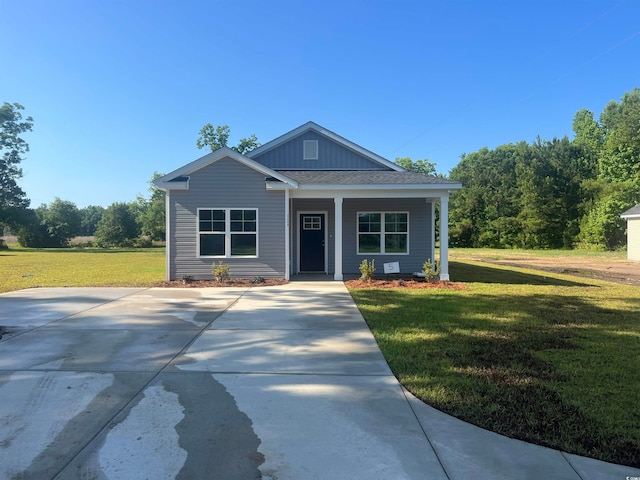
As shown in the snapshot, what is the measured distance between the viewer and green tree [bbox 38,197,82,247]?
52.3m

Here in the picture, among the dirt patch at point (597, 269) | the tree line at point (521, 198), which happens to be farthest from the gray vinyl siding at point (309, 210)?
the tree line at point (521, 198)

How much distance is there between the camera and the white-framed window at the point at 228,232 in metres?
12.9

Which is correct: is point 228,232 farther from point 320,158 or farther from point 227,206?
point 320,158

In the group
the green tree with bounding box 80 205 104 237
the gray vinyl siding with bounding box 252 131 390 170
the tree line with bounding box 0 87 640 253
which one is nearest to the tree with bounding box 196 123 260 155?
the tree line with bounding box 0 87 640 253

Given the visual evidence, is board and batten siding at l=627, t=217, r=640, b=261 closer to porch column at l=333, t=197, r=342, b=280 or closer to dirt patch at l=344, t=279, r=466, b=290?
dirt patch at l=344, t=279, r=466, b=290

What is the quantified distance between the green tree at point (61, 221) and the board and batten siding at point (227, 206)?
4827 cm

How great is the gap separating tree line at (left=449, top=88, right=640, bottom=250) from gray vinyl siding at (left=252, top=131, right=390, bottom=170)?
34.5 metres

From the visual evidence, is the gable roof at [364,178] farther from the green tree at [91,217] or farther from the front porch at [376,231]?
the green tree at [91,217]

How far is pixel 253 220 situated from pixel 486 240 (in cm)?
4198

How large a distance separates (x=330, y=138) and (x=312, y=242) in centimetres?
399

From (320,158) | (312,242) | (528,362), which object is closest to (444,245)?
(312,242)

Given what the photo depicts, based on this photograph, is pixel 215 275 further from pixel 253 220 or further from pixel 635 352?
pixel 635 352

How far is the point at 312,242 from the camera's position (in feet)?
49.8

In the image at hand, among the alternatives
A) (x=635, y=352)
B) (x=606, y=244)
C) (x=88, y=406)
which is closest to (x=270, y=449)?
(x=88, y=406)
